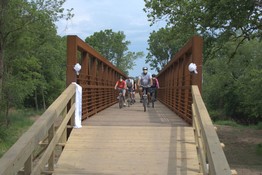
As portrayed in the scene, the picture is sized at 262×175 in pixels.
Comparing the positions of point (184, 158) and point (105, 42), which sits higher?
point (105, 42)

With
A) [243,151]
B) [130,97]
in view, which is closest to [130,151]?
[130,97]

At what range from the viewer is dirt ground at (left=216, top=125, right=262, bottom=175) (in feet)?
53.5

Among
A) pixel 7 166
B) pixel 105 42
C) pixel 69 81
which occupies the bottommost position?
pixel 7 166

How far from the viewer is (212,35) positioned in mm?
20219

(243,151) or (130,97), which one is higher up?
(130,97)

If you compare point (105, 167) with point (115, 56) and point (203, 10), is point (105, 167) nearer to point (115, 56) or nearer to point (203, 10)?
point (203, 10)

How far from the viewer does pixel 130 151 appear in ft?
24.8

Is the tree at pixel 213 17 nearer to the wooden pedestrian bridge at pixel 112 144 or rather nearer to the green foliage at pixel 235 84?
the wooden pedestrian bridge at pixel 112 144

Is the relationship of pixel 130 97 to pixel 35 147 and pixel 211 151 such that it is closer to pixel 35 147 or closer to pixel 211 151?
pixel 35 147

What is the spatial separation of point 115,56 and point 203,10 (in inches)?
2945

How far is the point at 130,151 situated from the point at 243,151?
1596 cm

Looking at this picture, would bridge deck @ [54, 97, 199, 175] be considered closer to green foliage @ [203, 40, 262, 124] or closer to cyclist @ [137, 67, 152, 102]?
cyclist @ [137, 67, 152, 102]

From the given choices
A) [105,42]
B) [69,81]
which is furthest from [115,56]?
[69,81]

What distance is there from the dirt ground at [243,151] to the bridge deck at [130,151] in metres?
7.26
